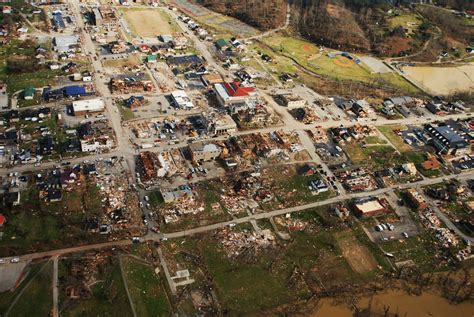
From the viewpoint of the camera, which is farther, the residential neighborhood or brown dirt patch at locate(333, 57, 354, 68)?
brown dirt patch at locate(333, 57, 354, 68)

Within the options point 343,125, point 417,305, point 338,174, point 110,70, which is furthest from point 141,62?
point 417,305

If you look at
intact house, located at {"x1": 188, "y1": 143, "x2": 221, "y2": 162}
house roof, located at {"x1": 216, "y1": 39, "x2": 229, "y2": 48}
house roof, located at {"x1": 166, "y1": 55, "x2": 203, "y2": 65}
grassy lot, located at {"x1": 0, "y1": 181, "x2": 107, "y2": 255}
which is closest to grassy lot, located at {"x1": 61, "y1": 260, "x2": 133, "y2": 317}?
grassy lot, located at {"x1": 0, "y1": 181, "x2": 107, "y2": 255}

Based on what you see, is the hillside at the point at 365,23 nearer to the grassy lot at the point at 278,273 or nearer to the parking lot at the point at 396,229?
the parking lot at the point at 396,229

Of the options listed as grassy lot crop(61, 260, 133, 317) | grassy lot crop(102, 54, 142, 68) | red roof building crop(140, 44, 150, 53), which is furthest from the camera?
red roof building crop(140, 44, 150, 53)

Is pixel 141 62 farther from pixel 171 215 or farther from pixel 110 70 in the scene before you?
pixel 171 215

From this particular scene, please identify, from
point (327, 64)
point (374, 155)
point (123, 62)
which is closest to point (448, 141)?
point (374, 155)

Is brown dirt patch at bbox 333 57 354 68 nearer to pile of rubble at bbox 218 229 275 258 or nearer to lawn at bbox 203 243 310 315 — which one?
pile of rubble at bbox 218 229 275 258

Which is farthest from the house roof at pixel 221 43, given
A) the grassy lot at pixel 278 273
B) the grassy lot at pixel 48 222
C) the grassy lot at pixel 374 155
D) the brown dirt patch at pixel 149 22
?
the grassy lot at pixel 278 273
